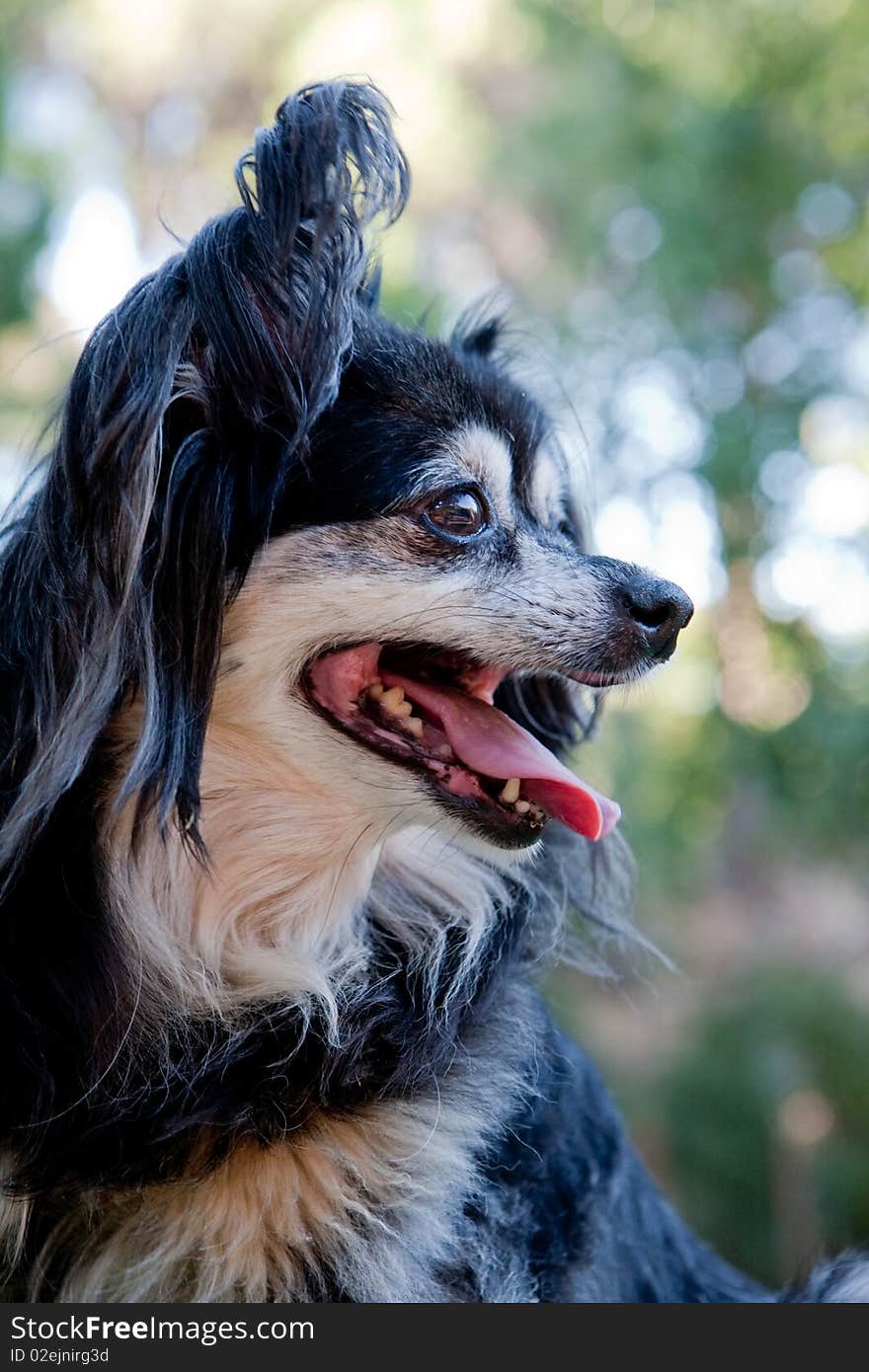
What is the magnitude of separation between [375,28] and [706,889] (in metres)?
6.61

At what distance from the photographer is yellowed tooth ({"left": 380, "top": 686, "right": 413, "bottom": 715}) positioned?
2.20 m

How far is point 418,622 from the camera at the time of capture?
84.6 inches

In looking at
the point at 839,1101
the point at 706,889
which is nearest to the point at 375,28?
the point at 706,889

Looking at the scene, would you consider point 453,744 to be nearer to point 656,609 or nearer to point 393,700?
point 393,700

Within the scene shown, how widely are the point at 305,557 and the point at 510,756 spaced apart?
477 mm

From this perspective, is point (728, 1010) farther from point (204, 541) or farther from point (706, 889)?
point (204, 541)

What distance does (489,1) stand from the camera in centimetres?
958

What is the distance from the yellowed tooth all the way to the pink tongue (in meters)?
0.02

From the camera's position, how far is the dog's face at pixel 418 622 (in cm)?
212

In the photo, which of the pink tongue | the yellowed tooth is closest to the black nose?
the pink tongue

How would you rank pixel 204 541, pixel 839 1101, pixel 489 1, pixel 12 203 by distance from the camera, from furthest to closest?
pixel 489 1
pixel 839 1101
pixel 12 203
pixel 204 541

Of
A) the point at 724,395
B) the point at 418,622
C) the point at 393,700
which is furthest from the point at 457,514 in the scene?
the point at 724,395

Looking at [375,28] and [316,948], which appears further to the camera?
[375,28]

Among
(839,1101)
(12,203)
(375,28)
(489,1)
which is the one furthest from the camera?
(489,1)
